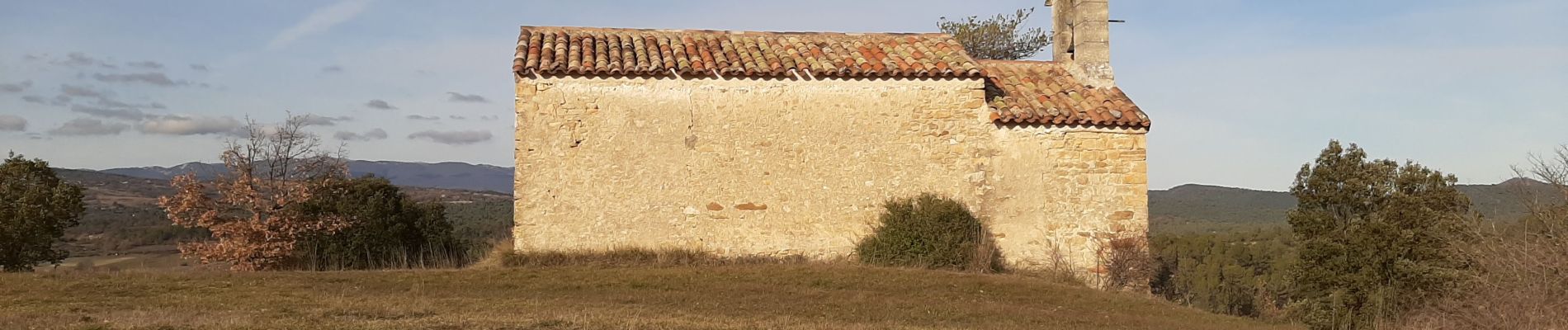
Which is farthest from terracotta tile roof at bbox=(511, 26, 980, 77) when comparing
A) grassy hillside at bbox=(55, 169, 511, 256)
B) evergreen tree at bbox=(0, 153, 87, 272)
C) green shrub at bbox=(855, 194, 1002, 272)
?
evergreen tree at bbox=(0, 153, 87, 272)

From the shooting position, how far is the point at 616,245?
1385 centimetres

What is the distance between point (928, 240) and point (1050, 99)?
3079mm

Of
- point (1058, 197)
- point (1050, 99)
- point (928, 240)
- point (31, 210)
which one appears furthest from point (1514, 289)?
point (31, 210)

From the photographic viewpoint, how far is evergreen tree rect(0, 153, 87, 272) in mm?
17500

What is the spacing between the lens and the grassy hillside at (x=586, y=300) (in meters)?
8.38

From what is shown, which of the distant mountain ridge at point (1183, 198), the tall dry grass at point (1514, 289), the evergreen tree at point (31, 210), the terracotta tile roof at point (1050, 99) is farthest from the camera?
the distant mountain ridge at point (1183, 198)

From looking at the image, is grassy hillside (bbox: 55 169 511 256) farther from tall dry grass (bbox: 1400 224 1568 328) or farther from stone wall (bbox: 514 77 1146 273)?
tall dry grass (bbox: 1400 224 1568 328)

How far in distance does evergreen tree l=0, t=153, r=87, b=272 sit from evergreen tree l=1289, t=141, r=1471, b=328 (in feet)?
68.9

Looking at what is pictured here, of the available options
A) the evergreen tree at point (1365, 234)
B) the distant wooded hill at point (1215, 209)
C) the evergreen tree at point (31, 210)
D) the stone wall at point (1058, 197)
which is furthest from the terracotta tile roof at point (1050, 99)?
the distant wooded hill at point (1215, 209)

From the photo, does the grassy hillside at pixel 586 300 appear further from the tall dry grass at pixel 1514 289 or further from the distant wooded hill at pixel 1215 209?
the distant wooded hill at pixel 1215 209

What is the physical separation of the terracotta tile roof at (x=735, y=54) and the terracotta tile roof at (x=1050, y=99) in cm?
69

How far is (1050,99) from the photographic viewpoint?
15148mm

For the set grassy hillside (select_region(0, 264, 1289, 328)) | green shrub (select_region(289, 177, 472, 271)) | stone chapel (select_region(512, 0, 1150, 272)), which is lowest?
grassy hillside (select_region(0, 264, 1289, 328))

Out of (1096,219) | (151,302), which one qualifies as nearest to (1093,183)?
(1096,219)
